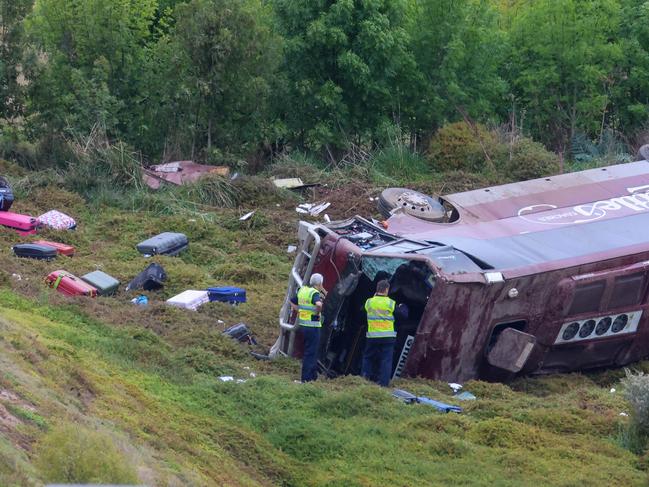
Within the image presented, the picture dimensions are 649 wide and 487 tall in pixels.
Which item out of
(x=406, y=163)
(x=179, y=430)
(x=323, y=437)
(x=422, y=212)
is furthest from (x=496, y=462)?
(x=406, y=163)

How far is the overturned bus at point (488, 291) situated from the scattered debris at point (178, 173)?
829 cm

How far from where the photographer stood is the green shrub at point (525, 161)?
72.7 ft

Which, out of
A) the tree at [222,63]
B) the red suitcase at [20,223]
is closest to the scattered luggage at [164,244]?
the red suitcase at [20,223]

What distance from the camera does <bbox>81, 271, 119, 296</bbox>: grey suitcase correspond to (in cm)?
1454

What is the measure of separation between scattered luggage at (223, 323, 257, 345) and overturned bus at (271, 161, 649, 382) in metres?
0.66

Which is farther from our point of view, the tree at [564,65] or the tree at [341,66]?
the tree at [564,65]

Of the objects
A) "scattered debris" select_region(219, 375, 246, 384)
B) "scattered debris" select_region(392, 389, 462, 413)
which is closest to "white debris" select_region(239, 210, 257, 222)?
"scattered debris" select_region(219, 375, 246, 384)

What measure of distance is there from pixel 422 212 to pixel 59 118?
33.8ft

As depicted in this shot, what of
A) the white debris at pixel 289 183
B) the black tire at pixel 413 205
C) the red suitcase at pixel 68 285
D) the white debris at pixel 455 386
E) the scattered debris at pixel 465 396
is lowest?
the white debris at pixel 289 183

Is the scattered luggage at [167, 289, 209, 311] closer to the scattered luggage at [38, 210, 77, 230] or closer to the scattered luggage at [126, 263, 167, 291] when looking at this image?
the scattered luggage at [126, 263, 167, 291]

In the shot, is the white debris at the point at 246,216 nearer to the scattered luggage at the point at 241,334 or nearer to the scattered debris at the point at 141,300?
the scattered debris at the point at 141,300

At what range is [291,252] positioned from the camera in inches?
717

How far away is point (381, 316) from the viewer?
1165cm

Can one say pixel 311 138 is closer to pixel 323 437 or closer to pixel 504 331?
pixel 504 331
